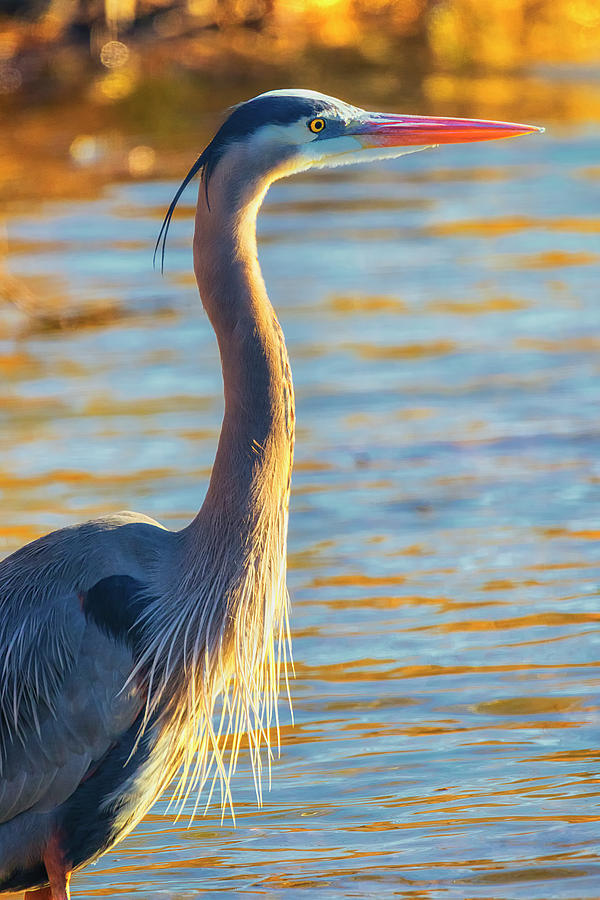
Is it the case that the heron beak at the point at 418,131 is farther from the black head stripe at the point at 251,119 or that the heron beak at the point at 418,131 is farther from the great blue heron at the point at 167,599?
the black head stripe at the point at 251,119

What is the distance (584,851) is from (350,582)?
2.10 meters

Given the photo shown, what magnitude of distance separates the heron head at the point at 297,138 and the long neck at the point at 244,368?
62 mm

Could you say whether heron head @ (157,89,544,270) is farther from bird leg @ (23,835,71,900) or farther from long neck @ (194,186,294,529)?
bird leg @ (23,835,71,900)

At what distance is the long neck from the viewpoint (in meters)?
3.92

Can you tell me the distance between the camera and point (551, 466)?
742 cm

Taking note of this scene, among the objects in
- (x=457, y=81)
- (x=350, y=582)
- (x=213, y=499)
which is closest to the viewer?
(x=213, y=499)

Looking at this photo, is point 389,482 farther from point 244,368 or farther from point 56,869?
point 56,869

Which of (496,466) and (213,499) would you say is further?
(496,466)

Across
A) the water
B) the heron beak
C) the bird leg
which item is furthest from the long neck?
the water

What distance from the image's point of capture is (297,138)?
397 centimetres

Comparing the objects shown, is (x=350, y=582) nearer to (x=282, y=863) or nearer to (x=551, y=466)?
(x=551, y=466)

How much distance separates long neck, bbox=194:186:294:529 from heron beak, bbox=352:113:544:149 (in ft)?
1.12

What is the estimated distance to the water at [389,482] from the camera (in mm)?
4535

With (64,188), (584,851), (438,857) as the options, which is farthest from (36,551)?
(64,188)
